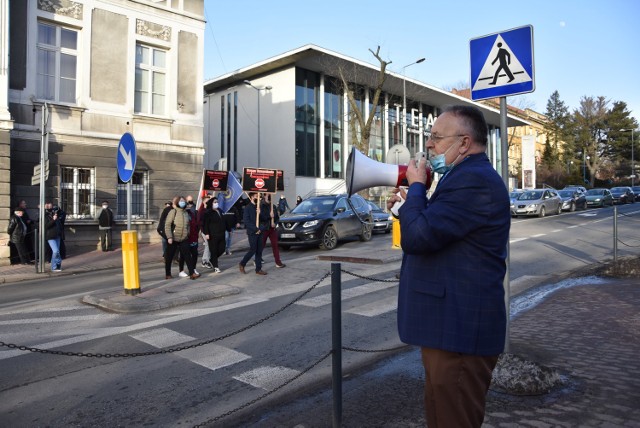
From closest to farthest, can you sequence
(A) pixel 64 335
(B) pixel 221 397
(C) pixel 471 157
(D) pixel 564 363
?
(C) pixel 471 157 → (B) pixel 221 397 → (D) pixel 564 363 → (A) pixel 64 335

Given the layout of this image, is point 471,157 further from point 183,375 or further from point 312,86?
point 312,86

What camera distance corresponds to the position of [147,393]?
174 inches

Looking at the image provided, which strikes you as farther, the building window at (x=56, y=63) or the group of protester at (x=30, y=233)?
the building window at (x=56, y=63)

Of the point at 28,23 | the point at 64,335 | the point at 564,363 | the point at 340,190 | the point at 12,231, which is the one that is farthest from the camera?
the point at 340,190

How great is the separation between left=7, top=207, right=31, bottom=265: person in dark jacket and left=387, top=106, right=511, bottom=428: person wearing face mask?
1504cm

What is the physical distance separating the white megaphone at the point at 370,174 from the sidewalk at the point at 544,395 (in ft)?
6.10

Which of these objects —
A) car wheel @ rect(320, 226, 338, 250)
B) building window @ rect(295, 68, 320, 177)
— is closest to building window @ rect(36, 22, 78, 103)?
car wheel @ rect(320, 226, 338, 250)

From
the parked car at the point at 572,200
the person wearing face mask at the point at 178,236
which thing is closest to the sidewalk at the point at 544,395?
the person wearing face mask at the point at 178,236

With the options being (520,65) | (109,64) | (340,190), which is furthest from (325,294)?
(340,190)

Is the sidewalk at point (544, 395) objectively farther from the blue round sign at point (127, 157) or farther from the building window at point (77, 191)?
the building window at point (77, 191)

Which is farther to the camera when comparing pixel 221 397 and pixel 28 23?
pixel 28 23

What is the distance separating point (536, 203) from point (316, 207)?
54.4 feet

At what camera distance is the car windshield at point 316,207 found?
16.3 meters

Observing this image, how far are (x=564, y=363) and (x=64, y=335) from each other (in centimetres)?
595
